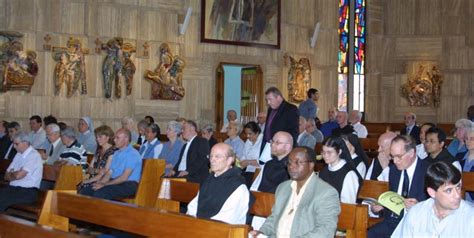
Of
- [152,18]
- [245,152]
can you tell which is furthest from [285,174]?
[152,18]

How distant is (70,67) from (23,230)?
1271 centimetres

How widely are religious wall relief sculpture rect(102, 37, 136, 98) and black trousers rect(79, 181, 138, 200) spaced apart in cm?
826

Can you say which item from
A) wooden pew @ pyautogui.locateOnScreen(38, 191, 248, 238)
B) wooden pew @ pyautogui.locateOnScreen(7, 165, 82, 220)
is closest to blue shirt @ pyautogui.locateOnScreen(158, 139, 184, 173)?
wooden pew @ pyautogui.locateOnScreen(7, 165, 82, 220)

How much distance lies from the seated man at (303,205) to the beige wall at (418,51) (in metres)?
17.9

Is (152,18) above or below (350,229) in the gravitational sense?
above

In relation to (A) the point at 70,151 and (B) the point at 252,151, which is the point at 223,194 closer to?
(A) the point at 70,151

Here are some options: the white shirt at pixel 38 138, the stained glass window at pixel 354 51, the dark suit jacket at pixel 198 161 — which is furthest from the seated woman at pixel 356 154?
the stained glass window at pixel 354 51

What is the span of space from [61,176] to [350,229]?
4.19 m

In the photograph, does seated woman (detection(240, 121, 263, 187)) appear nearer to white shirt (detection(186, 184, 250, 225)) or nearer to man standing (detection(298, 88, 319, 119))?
white shirt (detection(186, 184, 250, 225))

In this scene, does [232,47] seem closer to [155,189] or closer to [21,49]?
[21,49]

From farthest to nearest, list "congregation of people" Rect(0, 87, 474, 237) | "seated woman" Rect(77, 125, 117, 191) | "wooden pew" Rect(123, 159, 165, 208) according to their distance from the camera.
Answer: "seated woman" Rect(77, 125, 117, 191), "wooden pew" Rect(123, 159, 165, 208), "congregation of people" Rect(0, 87, 474, 237)

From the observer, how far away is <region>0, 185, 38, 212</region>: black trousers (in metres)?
9.20

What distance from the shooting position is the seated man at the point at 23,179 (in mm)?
9227

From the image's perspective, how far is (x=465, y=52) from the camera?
74.2 feet
